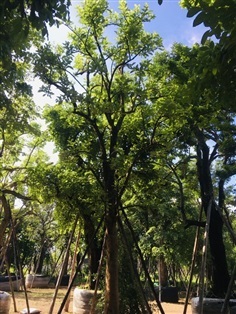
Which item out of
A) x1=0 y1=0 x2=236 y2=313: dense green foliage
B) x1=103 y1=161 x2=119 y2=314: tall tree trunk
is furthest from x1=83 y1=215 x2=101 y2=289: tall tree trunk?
x1=103 y1=161 x2=119 y2=314: tall tree trunk

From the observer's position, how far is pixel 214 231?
918cm

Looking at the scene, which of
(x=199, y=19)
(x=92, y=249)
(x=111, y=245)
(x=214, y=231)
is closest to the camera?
(x=199, y=19)

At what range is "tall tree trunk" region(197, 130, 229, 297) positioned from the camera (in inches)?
341

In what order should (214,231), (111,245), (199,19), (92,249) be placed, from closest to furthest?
(199,19) < (111,245) < (214,231) < (92,249)

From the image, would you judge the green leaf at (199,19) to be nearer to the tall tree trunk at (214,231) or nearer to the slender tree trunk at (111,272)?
the slender tree trunk at (111,272)

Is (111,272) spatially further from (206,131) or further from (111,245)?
(206,131)

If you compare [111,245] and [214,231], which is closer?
[111,245]

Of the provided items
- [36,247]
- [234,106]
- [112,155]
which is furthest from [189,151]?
[36,247]

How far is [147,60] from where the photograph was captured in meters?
7.39

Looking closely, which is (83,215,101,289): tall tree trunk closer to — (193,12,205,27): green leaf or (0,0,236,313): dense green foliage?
(0,0,236,313): dense green foliage

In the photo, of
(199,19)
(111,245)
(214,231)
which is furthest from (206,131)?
(199,19)

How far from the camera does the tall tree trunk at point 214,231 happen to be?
8663 millimetres

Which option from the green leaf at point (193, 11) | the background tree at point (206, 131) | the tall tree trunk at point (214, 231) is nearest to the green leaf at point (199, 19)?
the green leaf at point (193, 11)

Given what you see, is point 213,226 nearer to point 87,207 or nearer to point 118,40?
point 87,207
